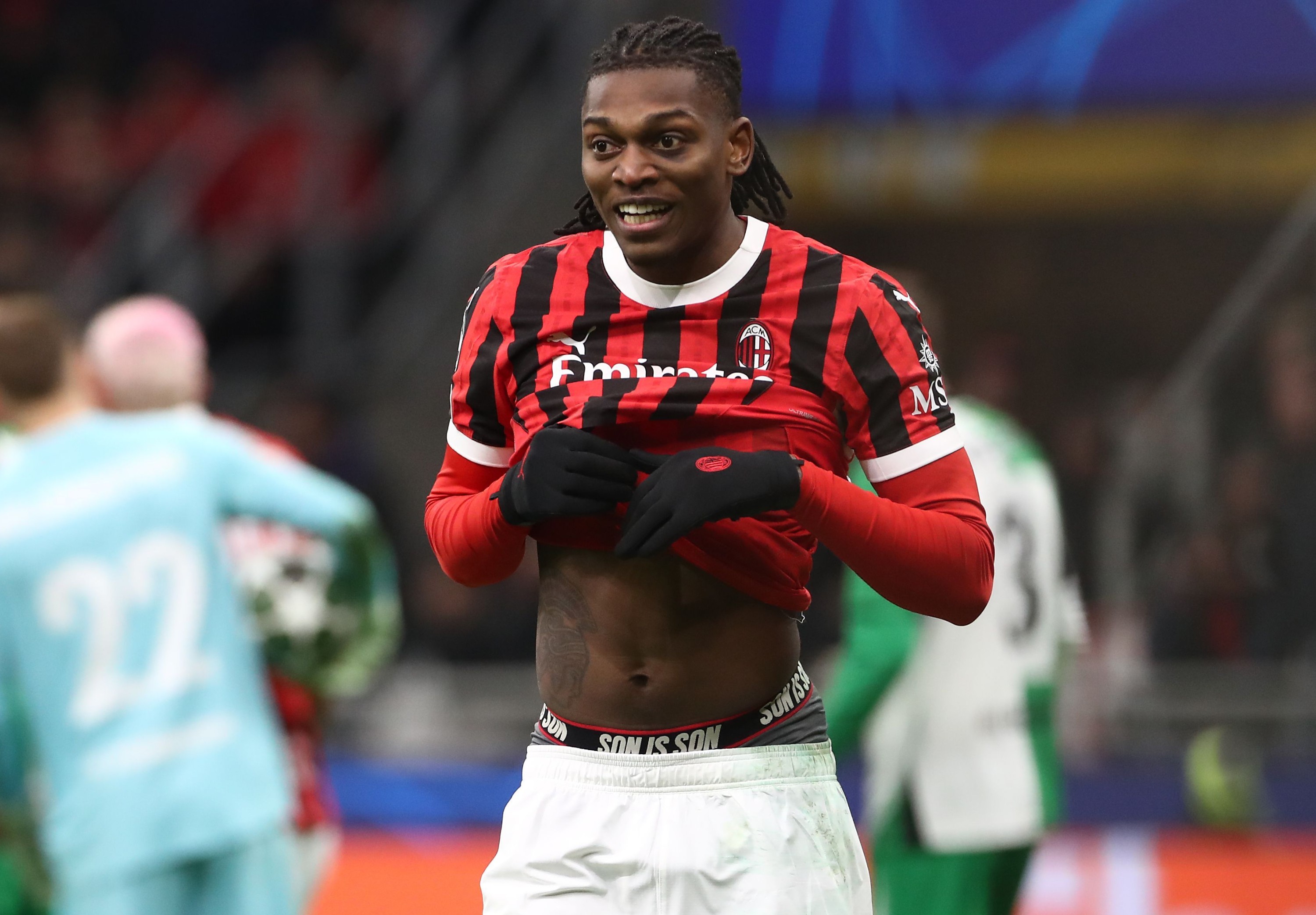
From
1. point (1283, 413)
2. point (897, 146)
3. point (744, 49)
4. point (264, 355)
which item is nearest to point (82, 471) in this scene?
point (744, 49)

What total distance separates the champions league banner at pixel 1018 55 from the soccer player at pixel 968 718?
10.3 feet

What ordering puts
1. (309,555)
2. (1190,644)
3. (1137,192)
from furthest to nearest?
(1137,192) < (1190,644) < (309,555)

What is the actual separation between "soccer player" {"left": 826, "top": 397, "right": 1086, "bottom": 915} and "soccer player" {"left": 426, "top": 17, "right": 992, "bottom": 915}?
5.57ft

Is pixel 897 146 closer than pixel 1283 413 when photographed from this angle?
No

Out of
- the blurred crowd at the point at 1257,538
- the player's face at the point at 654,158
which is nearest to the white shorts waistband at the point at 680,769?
the player's face at the point at 654,158

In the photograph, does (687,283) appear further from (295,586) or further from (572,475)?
(295,586)

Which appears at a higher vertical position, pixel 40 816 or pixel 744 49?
pixel 744 49

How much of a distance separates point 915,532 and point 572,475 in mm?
488

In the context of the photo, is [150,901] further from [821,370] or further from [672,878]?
[821,370]

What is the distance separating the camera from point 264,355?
10.4 meters

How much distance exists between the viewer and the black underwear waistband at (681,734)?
277 centimetres

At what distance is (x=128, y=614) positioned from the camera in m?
4.11

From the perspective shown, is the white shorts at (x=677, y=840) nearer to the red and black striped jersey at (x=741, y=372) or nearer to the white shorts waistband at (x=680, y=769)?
the white shorts waistband at (x=680, y=769)

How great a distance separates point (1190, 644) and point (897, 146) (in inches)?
118
